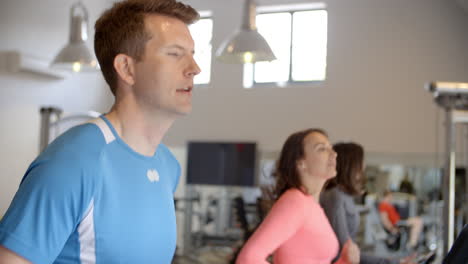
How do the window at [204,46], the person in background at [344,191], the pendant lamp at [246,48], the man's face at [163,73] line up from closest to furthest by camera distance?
1. the man's face at [163,73]
2. the person in background at [344,191]
3. the pendant lamp at [246,48]
4. the window at [204,46]

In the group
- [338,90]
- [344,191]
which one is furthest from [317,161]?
[338,90]

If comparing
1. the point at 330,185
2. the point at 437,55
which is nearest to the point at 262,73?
the point at 437,55

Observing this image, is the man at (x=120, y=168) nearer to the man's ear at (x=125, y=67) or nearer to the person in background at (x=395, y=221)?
the man's ear at (x=125, y=67)

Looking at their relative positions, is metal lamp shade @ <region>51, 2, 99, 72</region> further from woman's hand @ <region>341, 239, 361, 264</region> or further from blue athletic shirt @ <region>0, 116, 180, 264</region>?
blue athletic shirt @ <region>0, 116, 180, 264</region>

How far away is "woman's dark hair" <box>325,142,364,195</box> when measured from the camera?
279cm

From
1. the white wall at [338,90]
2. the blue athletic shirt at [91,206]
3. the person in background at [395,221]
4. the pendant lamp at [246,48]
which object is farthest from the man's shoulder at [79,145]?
the white wall at [338,90]

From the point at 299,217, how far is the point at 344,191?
91 cm

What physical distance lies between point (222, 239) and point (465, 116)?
17.2ft

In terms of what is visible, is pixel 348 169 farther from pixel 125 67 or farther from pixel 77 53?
pixel 77 53

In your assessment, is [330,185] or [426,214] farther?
[426,214]

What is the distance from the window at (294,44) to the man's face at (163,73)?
6.52m

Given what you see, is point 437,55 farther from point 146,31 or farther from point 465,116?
point 146,31

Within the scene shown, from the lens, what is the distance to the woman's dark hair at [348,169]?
2.79 meters

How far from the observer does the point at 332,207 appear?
2605 millimetres
